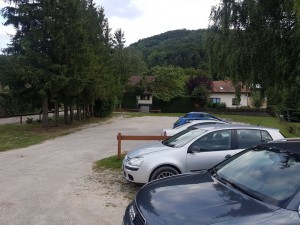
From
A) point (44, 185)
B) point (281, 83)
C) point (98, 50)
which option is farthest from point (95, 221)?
point (98, 50)

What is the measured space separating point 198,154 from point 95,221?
312 centimetres

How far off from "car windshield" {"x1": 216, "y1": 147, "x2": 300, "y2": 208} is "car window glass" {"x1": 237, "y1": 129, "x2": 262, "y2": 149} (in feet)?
12.2

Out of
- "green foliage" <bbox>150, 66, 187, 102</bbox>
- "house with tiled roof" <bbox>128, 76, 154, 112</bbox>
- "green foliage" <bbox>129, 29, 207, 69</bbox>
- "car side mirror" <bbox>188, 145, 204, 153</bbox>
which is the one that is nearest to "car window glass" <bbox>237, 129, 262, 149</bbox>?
"car side mirror" <bbox>188, 145, 204, 153</bbox>

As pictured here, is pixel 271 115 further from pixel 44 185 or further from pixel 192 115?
pixel 44 185

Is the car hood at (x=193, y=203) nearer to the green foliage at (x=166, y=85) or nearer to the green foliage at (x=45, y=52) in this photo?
the green foliage at (x=45, y=52)

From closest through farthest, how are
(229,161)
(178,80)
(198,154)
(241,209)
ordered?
(241,209), (229,161), (198,154), (178,80)

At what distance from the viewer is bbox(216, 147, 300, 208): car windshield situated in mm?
3986

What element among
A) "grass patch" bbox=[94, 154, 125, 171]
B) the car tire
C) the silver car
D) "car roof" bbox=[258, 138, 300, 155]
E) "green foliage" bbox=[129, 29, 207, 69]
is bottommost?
"grass patch" bbox=[94, 154, 125, 171]

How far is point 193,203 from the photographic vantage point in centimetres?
406

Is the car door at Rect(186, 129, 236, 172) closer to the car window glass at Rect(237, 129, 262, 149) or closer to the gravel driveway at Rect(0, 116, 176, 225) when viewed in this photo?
the car window glass at Rect(237, 129, 262, 149)

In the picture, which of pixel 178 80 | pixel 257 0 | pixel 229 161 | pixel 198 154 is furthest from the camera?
pixel 178 80

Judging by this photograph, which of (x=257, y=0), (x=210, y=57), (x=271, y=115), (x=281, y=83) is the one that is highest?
(x=257, y=0)

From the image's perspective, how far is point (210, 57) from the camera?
54.2 feet

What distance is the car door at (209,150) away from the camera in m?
8.73
